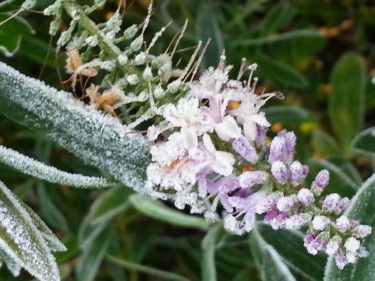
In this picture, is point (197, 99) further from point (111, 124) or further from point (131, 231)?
point (131, 231)

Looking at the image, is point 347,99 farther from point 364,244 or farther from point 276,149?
point 276,149

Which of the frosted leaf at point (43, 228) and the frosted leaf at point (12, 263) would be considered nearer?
the frosted leaf at point (43, 228)

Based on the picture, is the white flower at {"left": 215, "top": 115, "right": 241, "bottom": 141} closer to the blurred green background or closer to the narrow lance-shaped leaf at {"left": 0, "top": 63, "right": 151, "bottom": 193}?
the narrow lance-shaped leaf at {"left": 0, "top": 63, "right": 151, "bottom": 193}

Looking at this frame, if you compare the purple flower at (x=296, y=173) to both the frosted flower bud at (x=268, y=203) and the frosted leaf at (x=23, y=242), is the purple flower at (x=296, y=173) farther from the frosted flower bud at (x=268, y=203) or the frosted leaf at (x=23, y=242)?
the frosted leaf at (x=23, y=242)

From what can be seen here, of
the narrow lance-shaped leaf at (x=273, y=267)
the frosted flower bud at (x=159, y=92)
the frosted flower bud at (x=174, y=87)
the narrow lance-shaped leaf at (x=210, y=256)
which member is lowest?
the narrow lance-shaped leaf at (x=210, y=256)

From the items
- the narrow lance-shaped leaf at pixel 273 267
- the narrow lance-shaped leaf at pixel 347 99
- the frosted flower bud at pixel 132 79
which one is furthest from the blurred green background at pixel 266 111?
the frosted flower bud at pixel 132 79

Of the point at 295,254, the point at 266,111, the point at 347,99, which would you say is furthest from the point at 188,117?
the point at 347,99
